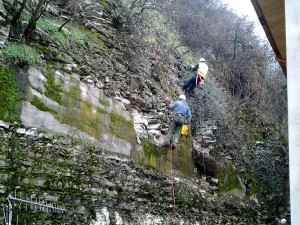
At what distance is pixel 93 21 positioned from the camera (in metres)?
11.5

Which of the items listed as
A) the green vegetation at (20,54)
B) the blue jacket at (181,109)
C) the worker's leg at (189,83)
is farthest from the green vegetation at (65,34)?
the worker's leg at (189,83)

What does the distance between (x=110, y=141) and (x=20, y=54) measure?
9.10 ft

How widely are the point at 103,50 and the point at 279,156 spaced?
844cm

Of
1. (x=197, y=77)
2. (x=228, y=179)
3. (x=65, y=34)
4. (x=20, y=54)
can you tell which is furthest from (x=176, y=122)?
(x=20, y=54)

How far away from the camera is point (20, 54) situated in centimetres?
740

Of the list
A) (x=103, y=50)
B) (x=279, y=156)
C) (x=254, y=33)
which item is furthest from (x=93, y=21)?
(x=254, y=33)

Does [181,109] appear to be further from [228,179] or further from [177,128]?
[228,179]

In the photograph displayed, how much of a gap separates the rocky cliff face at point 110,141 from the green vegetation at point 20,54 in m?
0.08

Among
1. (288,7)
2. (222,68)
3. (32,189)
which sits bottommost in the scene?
(32,189)

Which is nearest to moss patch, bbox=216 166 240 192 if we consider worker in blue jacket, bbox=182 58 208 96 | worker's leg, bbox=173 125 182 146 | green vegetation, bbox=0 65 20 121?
worker's leg, bbox=173 125 182 146

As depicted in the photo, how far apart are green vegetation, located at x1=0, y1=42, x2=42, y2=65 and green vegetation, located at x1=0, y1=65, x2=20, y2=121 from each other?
0.30 m

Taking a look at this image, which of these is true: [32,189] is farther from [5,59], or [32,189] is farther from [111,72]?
[111,72]

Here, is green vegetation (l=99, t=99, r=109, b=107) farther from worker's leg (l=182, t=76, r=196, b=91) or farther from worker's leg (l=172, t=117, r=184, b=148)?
worker's leg (l=182, t=76, r=196, b=91)

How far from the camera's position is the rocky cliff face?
22.6ft
